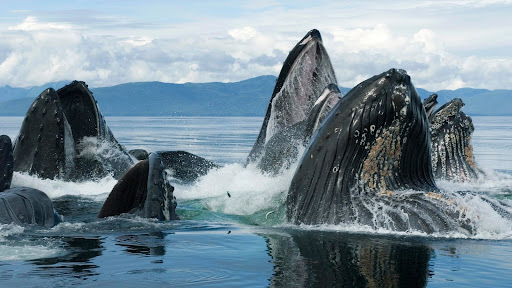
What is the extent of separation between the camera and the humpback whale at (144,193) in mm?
7078

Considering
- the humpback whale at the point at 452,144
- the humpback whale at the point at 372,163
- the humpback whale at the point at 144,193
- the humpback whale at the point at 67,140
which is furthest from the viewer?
the humpback whale at the point at 452,144

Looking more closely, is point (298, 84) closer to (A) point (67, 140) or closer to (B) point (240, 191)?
(B) point (240, 191)

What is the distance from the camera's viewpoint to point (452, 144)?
1312 centimetres

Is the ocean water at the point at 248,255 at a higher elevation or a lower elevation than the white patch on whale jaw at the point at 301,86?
lower

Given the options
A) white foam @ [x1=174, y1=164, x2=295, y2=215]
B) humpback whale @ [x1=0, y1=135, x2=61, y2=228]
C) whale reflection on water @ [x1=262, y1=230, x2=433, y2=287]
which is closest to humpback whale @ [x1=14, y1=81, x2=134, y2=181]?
white foam @ [x1=174, y1=164, x2=295, y2=215]

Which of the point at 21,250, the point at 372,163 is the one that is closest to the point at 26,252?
the point at 21,250

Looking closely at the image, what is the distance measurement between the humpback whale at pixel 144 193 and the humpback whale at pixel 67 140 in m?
3.58

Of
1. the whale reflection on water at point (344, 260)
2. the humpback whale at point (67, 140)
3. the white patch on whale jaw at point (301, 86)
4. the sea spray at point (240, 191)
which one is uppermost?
the white patch on whale jaw at point (301, 86)

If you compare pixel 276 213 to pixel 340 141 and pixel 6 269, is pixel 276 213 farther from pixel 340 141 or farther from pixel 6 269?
pixel 6 269

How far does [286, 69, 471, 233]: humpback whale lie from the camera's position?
688cm

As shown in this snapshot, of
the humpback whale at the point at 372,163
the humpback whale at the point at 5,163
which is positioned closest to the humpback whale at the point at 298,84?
the humpback whale at the point at 5,163

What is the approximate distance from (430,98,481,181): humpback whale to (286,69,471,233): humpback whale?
236 inches

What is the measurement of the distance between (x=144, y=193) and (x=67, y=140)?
13.0 feet

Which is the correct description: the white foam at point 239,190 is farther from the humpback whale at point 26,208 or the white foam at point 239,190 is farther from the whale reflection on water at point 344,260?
the humpback whale at point 26,208
